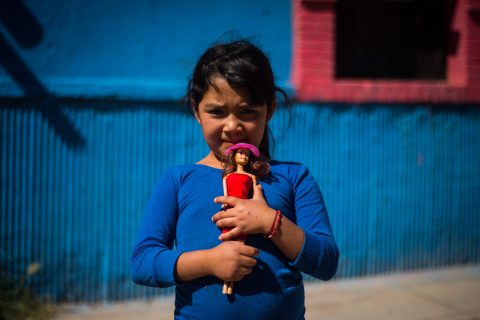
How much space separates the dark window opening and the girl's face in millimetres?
3914

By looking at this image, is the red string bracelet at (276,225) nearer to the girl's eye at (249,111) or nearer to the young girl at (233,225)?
the young girl at (233,225)

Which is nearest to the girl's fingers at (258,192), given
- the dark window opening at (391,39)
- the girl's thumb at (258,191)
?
the girl's thumb at (258,191)

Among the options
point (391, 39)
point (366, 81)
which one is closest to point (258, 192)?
point (366, 81)

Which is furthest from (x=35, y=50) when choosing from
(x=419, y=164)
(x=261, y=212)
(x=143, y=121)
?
(x=419, y=164)

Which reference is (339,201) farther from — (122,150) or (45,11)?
(45,11)

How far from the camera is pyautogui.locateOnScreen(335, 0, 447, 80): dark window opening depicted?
5141 mm

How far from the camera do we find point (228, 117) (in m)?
1.43

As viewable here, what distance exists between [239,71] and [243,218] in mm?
460

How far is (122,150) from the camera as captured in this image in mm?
4121

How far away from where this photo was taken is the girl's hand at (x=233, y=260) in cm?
120

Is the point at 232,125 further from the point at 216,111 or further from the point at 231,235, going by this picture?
the point at 231,235

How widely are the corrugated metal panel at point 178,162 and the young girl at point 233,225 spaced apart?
2.73 metres

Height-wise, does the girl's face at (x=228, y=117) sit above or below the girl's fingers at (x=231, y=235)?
above

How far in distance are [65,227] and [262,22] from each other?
2.56 m
